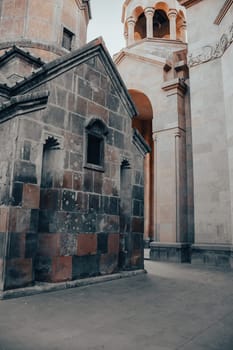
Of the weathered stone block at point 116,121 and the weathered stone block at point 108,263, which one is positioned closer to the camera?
the weathered stone block at point 108,263

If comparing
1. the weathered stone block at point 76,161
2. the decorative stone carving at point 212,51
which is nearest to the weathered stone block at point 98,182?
the weathered stone block at point 76,161

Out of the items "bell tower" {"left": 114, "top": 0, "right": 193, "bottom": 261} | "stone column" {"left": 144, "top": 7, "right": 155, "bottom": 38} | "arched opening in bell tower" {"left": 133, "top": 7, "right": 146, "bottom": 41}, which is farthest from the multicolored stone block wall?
"arched opening in bell tower" {"left": 133, "top": 7, "right": 146, "bottom": 41}

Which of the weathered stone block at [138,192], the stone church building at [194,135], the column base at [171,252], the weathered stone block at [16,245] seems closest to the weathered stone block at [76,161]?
the weathered stone block at [16,245]

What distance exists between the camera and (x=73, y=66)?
795cm

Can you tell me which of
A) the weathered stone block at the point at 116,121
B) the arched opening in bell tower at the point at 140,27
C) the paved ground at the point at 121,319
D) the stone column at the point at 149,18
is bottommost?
the paved ground at the point at 121,319

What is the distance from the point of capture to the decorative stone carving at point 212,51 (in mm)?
12072

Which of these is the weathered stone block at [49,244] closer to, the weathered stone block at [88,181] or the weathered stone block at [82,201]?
the weathered stone block at [82,201]

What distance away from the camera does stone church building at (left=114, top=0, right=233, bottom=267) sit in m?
11.8

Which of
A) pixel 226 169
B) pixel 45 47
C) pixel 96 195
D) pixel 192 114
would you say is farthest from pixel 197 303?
pixel 45 47

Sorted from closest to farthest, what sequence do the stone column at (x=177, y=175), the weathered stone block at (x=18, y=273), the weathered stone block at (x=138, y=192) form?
the weathered stone block at (x=18, y=273), the weathered stone block at (x=138, y=192), the stone column at (x=177, y=175)

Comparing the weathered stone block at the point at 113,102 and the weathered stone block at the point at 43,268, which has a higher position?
the weathered stone block at the point at 113,102

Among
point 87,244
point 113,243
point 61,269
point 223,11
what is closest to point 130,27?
point 223,11

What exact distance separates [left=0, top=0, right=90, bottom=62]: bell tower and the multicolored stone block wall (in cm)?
506

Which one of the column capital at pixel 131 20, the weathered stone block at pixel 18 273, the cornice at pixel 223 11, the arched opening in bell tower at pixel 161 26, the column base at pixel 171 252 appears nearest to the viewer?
the weathered stone block at pixel 18 273
